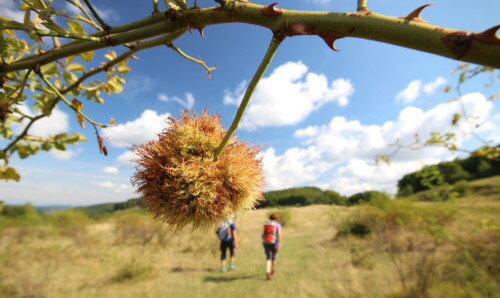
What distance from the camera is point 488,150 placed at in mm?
3758

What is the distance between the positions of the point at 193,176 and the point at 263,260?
12363 millimetres

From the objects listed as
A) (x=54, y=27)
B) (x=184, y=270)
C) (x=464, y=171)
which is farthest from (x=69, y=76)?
(x=464, y=171)

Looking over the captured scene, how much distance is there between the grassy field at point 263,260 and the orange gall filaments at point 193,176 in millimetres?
6167

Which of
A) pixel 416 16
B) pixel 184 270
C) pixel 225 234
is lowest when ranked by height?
pixel 184 270

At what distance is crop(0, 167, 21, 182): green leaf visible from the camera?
5.85ft

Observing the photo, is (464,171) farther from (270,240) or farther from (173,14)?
(173,14)

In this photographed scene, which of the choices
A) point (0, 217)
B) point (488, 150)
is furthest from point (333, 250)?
point (0, 217)

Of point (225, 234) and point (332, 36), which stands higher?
point (332, 36)

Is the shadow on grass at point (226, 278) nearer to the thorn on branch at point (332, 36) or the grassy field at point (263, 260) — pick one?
the grassy field at point (263, 260)

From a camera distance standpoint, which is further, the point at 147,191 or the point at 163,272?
the point at 163,272

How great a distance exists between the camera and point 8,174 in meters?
1.82

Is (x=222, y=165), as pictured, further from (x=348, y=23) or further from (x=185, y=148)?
(x=348, y=23)

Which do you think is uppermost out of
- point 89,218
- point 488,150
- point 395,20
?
point 488,150

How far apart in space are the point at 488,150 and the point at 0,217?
16.7m
